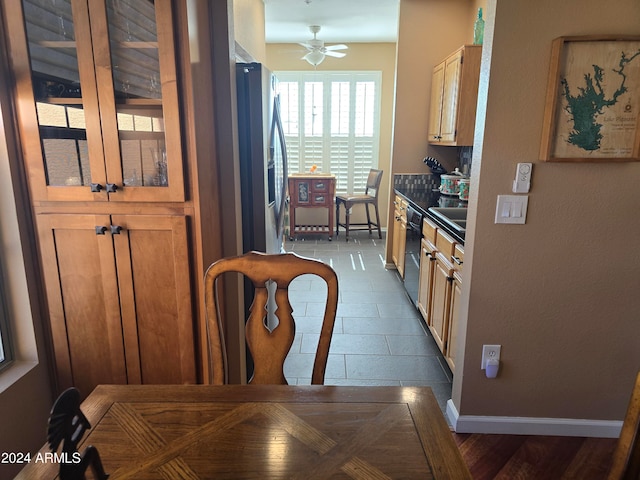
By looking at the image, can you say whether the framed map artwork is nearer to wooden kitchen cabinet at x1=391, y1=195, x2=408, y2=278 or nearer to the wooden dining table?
the wooden dining table

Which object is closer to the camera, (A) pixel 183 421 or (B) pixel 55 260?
(A) pixel 183 421

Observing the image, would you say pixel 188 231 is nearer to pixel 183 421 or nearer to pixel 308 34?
pixel 183 421

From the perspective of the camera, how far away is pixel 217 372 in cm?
124

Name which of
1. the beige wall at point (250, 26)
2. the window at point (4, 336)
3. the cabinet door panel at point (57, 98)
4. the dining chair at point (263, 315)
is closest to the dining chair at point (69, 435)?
the dining chair at point (263, 315)

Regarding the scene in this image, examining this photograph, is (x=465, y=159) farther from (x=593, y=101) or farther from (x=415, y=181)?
(x=593, y=101)

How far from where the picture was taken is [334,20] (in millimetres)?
5070

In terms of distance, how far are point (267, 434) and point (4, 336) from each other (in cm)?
143

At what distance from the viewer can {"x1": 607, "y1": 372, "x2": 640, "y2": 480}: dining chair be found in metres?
0.74

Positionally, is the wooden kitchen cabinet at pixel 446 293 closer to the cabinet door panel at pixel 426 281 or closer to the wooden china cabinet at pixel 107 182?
the cabinet door panel at pixel 426 281

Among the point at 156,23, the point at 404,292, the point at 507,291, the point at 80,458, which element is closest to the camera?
the point at 80,458

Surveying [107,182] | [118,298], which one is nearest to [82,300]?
[118,298]

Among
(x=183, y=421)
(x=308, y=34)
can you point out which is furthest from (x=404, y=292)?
(x=308, y=34)

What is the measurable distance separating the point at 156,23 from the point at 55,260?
1.05 meters

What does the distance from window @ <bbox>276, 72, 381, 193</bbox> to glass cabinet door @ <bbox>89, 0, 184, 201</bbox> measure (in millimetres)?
4887
